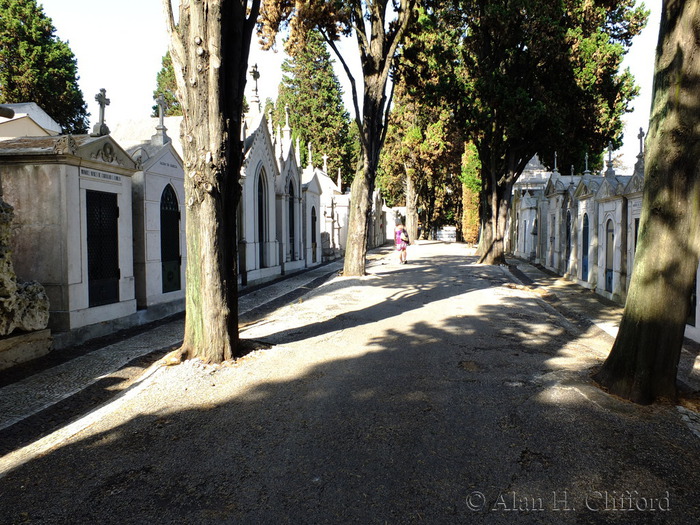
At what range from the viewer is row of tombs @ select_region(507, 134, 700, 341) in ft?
37.8

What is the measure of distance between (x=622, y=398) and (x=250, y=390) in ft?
11.9

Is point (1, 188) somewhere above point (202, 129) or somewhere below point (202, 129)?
below

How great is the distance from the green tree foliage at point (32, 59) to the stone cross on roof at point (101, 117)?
82.5ft

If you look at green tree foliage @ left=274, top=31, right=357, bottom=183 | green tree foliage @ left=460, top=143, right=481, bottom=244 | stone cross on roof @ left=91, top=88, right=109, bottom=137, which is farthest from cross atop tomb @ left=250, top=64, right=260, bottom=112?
green tree foliage @ left=274, top=31, right=357, bottom=183

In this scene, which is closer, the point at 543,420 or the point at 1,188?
the point at 543,420

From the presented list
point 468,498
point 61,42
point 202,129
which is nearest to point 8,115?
point 202,129

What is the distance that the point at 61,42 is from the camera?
3134 cm

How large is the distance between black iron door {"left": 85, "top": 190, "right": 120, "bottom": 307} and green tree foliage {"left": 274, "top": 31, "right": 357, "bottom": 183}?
40.9 metres

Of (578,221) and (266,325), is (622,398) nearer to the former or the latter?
(266,325)

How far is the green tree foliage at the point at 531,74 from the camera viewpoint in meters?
18.0

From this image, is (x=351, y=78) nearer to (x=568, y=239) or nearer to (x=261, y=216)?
(x=261, y=216)

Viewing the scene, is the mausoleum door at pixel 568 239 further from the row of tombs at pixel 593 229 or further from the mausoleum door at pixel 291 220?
the mausoleum door at pixel 291 220

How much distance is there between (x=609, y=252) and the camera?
13203 millimetres

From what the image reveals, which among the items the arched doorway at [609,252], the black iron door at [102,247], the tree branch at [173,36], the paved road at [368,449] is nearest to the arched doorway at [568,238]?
the arched doorway at [609,252]
